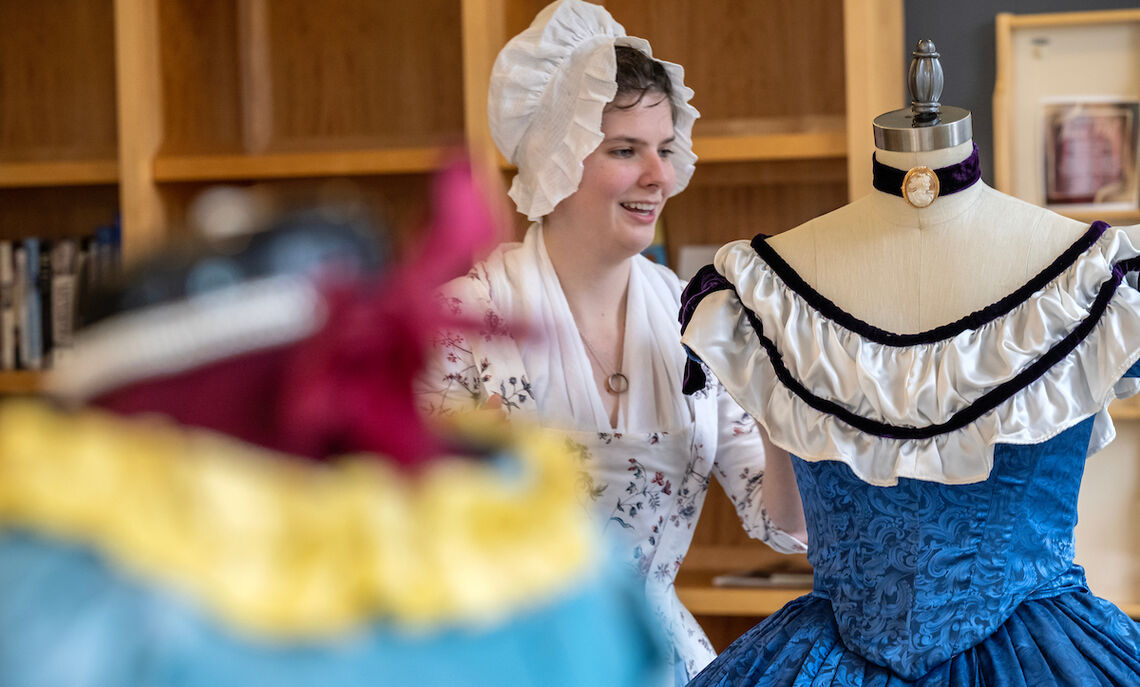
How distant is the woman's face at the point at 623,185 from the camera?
1.63 meters

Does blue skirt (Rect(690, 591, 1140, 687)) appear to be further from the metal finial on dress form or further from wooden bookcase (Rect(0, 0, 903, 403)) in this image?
wooden bookcase (Rect(0, 0, 903, 403))

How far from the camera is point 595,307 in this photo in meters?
1.69

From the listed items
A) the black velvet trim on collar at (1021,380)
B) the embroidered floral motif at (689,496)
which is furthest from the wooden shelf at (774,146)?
the black velvet trim on collar at (1021,380)

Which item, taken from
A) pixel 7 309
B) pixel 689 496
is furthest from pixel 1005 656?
pixel 7 309

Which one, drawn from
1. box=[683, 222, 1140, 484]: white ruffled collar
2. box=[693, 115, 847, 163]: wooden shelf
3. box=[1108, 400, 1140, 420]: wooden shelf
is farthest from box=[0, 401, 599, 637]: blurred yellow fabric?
box=[1108, 400, 1140, 420]: wooden shelf

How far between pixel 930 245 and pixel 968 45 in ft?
4.02

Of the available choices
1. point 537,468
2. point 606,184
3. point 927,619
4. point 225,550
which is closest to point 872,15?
point 606,184

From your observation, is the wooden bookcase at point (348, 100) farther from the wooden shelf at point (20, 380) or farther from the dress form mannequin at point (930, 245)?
the dress form mannequin at point (930, 245)

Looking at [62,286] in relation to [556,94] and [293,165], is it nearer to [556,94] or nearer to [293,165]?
[293,165]

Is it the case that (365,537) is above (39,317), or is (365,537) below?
above

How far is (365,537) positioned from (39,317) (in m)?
2.49

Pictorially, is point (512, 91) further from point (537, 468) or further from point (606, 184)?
point (537, 468)

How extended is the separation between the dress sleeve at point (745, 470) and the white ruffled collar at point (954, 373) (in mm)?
327

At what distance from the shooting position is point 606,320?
1.69 m
